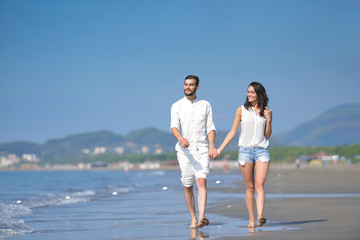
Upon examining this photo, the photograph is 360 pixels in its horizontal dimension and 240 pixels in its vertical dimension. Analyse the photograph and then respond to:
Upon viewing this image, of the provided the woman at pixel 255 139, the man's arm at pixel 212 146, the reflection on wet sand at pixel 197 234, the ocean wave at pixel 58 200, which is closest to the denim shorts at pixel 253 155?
the woman at pixel 255 139

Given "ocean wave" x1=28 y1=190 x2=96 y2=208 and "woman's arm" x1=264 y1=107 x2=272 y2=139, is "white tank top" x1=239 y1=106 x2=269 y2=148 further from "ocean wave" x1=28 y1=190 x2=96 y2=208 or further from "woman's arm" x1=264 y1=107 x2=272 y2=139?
"ocean wave" x1=28 y1=190 x2=96 y2=208

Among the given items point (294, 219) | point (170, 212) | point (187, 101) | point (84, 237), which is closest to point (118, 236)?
point (84, 237)

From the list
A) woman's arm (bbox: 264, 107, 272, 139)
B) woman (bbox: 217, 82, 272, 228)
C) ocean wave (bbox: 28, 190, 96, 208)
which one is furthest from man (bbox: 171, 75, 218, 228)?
ocean wave (bbox: 28, 190, 96, 208)

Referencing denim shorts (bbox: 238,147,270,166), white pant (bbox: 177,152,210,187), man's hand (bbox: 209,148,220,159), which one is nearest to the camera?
man's hand (bbox: 209,148,220,159)

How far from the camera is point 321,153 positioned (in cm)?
14325

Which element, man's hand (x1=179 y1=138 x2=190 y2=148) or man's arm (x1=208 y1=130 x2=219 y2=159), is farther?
man's arm (x1=208 y1=130 x2=219 y2=159)

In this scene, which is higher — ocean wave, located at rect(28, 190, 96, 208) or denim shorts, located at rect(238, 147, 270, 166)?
denim shorts, located at rect(238, 147, 270, 166)

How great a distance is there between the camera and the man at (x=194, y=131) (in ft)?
23.7

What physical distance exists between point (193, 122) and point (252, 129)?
2.62 feet

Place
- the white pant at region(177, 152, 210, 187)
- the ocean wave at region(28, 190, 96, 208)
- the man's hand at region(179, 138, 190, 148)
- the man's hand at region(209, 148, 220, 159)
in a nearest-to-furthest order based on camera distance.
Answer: the man's hand at region(179, 138, 190, 148), the man's hand at region(209, 148, 220, 159), the white pant at region(177, 152, 210, 187), the ocean wave at region(28, 190, 96, 208)

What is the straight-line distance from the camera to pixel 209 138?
730 centimetres

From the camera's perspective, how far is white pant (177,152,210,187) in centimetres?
724

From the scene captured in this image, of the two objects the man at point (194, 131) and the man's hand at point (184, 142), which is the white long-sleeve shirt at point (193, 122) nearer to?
the man at point (194, 131)

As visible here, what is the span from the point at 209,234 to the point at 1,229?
3368 mm
